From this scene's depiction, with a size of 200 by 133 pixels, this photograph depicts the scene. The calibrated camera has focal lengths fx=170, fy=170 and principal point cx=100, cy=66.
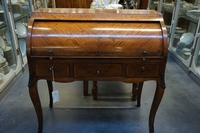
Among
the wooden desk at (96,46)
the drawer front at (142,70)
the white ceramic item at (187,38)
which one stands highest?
the wooden desk at (96,46)

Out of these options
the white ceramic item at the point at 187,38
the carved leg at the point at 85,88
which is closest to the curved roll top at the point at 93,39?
the carved leg at the point at 85,88

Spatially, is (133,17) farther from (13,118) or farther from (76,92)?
(13,118)

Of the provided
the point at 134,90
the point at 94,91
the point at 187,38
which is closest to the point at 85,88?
the point at 94,91

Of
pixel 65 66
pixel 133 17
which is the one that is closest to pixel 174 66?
pixel 133 17

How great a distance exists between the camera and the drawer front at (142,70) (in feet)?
3.68

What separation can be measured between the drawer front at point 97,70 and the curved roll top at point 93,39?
78mm

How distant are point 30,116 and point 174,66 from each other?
225cm

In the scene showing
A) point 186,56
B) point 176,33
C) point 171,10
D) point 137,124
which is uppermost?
point 171,10

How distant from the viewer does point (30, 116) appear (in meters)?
1.62

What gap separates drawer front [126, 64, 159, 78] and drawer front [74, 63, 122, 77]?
0.22ft

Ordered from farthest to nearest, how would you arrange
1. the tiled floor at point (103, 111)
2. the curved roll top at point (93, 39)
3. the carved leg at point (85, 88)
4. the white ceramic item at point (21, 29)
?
the white ceramic item at point (21, 29) → the carved leg at point (85, 88) → the tiled floor at point (103, 111) → the curved roll top at point (93, 39)

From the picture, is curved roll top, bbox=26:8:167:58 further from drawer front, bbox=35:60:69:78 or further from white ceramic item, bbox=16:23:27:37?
white ceramic item, bbox=16:23:27:37

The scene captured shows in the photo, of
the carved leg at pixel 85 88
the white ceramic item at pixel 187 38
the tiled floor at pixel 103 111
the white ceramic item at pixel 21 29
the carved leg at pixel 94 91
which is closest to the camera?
the tiled floor at pixel 103 111

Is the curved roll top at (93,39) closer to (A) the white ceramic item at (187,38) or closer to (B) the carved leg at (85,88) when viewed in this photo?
(B) the carved leg at (85,88)
